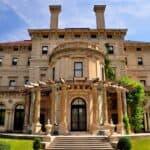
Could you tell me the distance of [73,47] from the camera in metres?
Answer: 31.9

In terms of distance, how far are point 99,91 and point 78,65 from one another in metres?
4.71

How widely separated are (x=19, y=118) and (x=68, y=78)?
11.1 metres

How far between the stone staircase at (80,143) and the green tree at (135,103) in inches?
456

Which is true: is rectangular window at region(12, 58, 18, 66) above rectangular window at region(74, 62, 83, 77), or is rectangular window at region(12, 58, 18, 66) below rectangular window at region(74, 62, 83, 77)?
above

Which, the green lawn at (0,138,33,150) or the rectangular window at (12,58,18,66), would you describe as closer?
the green lawn at (0,138,33,150)

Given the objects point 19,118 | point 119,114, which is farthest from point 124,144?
point 19,118

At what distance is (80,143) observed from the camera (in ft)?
70.3

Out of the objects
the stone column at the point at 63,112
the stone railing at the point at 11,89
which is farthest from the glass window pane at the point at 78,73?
the stone railing at the point at 11,89

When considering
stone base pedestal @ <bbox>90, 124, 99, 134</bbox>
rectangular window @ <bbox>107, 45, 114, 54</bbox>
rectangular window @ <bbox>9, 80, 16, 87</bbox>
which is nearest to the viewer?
stone base pedestal @ <bbox>90, 124, 99, 134</bbox>

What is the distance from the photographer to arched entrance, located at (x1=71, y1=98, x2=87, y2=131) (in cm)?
2923

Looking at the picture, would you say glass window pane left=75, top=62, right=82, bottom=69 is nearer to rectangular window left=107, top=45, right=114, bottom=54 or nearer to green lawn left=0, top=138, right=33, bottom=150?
rectangular window left=107, top=45, right=114, bottom=54

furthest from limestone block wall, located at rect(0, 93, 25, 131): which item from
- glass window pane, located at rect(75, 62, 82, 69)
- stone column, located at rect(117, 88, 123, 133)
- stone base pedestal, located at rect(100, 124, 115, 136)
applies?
stone column, located at rect(117, 88, 123, 133)

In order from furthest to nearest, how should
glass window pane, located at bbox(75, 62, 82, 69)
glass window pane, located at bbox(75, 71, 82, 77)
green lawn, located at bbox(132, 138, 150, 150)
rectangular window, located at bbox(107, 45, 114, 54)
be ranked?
rectangular window, located at bbox(107, 45, 114, 54), glass window pane, located at bbox(75, 62, 82, 69), glass window pane, located at bbox(75, 71, 82, 77), green lawn, located at bbox(132, 138, 150, 150)

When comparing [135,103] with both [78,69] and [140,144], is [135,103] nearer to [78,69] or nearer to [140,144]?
[78,69]
